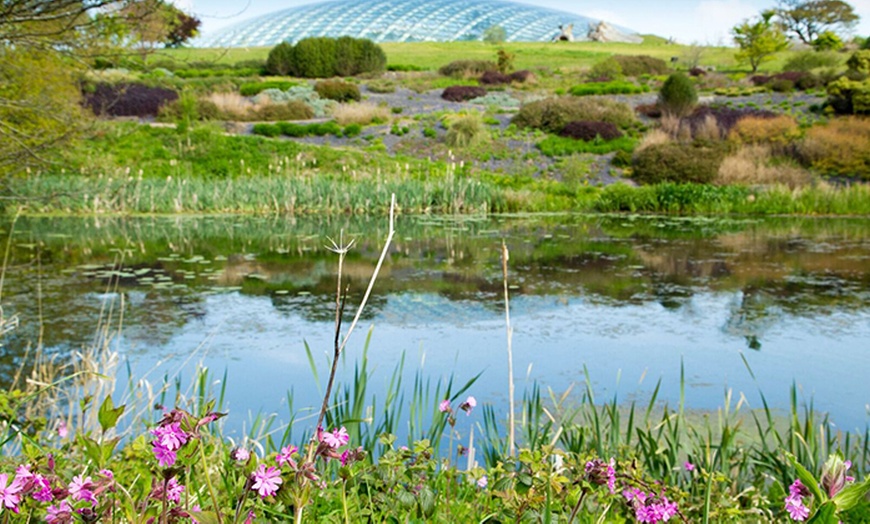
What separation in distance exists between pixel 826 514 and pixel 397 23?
6584 centimetres

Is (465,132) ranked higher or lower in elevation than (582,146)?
higher

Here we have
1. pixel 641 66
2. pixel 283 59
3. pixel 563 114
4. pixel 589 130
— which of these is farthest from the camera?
pixel 283 59

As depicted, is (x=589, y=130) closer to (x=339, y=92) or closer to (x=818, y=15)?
(x=339, y=92)

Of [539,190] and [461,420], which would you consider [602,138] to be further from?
[461,420]

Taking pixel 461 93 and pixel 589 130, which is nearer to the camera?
pixel 589 130

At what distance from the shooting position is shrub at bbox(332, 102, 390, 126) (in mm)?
22062

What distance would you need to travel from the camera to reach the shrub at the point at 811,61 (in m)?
31.1

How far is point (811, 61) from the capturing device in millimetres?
31406

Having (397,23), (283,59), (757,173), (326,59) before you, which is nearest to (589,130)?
(757,173)

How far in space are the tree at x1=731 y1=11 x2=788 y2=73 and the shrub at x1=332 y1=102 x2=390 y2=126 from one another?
18.7 m

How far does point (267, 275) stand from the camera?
22.5 feet

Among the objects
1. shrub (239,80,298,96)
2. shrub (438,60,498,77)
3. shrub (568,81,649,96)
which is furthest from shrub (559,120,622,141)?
shrub (438,60,498,77)

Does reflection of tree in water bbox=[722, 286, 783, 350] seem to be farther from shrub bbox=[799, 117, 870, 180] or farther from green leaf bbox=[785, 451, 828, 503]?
shrub bbox=[799, 117, 870, 180]

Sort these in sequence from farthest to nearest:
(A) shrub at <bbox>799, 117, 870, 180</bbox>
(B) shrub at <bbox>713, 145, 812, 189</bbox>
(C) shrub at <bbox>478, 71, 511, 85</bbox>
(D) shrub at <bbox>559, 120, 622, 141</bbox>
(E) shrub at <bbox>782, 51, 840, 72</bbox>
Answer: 1. (E) shrub at <bbox>782, 51, 840, 72</bbox>
2. (C) shrub at <bbox>478, 71, 511, 85</bbox>
3. (D) shrub at <bbox>559, 120, 622, 141</bbox>
4. (A) shrub at <bbox>799, 117, 870, 180</bbox>
5. (B) shrub at <bbox>713, 145, 812, 189</bbox>
